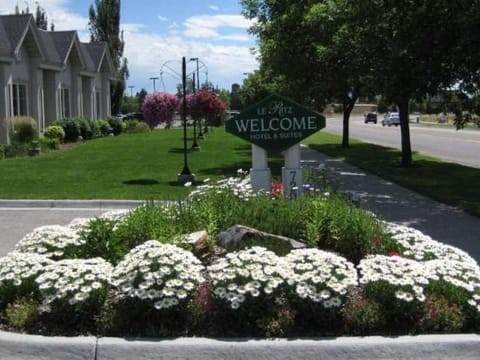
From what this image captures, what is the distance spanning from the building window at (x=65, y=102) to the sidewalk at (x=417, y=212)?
2097 cm

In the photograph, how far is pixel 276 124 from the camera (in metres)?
8.48

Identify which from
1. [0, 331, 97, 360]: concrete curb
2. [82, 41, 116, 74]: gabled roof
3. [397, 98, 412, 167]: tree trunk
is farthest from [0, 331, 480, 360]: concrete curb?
[82, 41, 116, 74]: gabled roof

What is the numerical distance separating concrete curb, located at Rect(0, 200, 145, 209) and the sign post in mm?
3868

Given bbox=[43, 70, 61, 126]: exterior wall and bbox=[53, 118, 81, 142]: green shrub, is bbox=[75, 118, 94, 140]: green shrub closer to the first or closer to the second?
bbox=[53, 118, 81, 142]: green shrub

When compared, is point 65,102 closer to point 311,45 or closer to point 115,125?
point 115,125

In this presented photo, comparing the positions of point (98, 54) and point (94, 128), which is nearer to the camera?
point (94, 128)

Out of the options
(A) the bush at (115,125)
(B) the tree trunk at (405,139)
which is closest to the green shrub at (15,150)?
(B) the tree trunk at (405,139)

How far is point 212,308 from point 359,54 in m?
13.6

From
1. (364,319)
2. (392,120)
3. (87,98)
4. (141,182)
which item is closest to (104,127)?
(87,98)

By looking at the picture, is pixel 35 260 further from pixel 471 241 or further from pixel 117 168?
pixel 117 168

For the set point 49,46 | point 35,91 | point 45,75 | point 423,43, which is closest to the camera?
point 423,43

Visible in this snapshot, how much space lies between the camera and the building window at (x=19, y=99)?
2759 cm

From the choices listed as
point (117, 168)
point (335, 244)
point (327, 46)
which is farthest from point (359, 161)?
point (335, 244)

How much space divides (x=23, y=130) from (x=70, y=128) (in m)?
5.95
